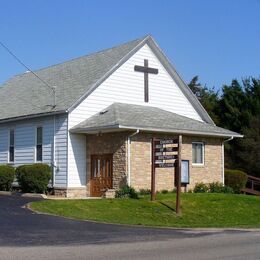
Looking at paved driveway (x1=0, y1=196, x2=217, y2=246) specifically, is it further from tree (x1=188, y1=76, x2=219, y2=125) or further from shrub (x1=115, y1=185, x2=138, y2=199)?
tree (x1=188, y1=76, x2=219, y2=125)

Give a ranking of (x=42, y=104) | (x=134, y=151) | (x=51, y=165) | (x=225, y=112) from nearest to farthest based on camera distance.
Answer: (x=134, y=151)
(x=51, y=165)
(x=42, y=104)
(x=225, y=112)

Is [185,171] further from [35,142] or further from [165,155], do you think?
[35,142]

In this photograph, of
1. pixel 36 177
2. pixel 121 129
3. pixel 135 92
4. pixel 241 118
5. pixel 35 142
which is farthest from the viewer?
pixel 241 118

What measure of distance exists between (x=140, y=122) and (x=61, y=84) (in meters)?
7.06

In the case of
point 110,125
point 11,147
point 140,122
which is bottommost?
point 11,147

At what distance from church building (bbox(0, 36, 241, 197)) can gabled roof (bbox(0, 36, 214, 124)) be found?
0.06 metres

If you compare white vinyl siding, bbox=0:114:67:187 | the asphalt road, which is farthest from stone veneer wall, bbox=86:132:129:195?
the asphalt road

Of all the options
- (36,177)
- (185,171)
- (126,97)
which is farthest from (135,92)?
(36,177)

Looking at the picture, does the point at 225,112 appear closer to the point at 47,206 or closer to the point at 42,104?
the point at 42,104

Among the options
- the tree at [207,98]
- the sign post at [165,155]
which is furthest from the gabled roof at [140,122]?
the tree at [207,98]

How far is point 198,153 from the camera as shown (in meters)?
29.6

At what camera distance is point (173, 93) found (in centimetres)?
3244

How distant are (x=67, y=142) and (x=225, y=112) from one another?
21.7 metres

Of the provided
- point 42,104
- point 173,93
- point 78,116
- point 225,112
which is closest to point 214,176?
point 173,93
